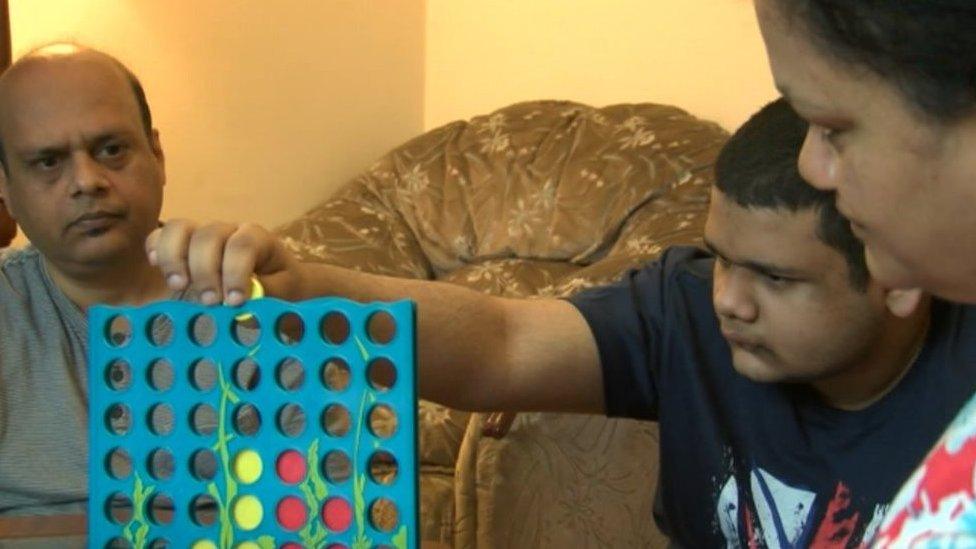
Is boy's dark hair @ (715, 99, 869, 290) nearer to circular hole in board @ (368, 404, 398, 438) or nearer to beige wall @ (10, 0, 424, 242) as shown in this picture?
circular hole in board @ (368, 404, 398, 438)

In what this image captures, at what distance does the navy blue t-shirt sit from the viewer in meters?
1.02

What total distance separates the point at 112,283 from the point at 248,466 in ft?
2.41

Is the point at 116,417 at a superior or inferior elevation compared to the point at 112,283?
superior

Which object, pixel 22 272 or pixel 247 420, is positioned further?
pixel 22 272

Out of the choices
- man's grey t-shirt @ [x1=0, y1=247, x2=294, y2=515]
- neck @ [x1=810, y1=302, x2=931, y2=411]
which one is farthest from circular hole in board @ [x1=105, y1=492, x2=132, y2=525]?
neck @ [x1=810, y1=302, x2=931, y2=411]

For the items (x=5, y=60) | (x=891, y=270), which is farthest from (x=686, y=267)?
(x=5, y=60)

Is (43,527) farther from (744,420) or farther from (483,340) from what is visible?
(744,420)

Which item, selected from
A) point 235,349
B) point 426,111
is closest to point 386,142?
point 426,111

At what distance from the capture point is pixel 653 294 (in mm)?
1159

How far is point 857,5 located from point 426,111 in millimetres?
2783

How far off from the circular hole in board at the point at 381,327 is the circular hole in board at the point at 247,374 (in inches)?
2.9

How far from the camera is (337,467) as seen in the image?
78 centimetres

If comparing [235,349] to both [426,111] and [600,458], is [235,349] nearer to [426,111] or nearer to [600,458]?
[600,458]

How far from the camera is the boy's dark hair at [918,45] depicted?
500mm
